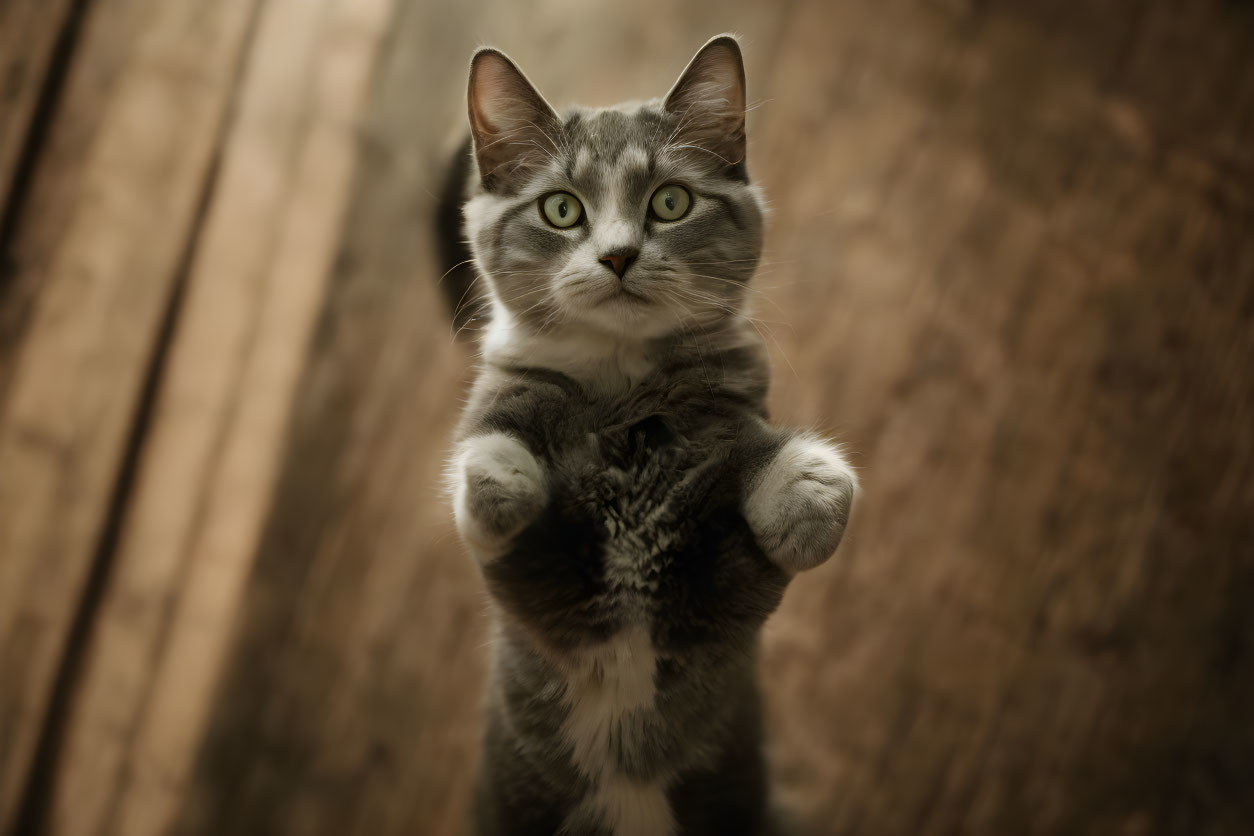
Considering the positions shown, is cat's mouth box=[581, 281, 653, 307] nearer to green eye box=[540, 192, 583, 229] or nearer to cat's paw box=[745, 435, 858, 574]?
green eye box=[540, 192, 583, 229]

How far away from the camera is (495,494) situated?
0.87 meters

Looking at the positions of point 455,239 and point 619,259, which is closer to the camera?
point 619,259

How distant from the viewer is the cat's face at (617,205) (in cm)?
107

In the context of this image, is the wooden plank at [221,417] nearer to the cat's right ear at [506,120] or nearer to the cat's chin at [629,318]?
the cat's right ear at [506,120]

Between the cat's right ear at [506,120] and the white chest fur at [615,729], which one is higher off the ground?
the cat's right ear at [506,120]

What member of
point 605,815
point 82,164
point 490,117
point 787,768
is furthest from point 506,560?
point 82,164

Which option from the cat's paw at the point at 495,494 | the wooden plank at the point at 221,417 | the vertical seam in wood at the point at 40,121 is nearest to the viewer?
the cat's paw at the point at 495,494

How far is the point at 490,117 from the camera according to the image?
1202 mm

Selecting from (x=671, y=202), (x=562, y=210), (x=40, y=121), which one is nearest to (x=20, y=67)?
(x=40, y=121)

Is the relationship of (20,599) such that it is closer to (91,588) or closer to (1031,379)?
(91,588)

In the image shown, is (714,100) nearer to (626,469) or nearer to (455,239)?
(626,469)

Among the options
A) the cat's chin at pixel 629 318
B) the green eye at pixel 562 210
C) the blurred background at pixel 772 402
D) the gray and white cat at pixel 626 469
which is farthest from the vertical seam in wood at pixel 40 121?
the cat's chin at pixel 629 318

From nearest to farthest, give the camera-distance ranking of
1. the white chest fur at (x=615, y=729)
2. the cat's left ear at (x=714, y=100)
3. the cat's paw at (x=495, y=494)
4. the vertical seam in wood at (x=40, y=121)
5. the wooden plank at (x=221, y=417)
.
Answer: the cat's paw at (x=495, y=494) < the white chest fur at (x=615, y=729) < the cat's left ear at (x=714, y=100) < the vertical seam in wood at (x=40, y=121) < the wooden plank at (x=221, y=417)

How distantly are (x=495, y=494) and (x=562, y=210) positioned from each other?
0.48 m
